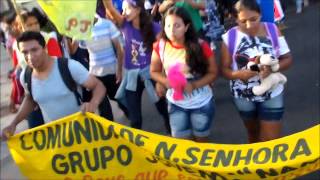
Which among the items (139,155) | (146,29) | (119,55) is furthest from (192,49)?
(119,55)

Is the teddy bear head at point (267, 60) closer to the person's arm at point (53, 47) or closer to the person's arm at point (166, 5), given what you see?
the person's arm at point (166, 5)

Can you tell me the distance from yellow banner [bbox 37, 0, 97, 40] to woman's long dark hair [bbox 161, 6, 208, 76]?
64cm

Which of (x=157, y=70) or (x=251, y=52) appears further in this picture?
(x=157, y=70)

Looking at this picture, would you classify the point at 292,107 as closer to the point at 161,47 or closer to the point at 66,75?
the point at 161,47

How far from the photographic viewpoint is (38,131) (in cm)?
403

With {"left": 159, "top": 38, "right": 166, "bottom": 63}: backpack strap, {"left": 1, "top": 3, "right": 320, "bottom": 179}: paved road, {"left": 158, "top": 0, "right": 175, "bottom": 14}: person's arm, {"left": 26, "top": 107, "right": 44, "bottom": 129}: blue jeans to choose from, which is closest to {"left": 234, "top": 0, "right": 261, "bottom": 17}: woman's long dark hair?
{"left": 159, "top": 38, "right": 166, "bottom": 63}: backpack strap

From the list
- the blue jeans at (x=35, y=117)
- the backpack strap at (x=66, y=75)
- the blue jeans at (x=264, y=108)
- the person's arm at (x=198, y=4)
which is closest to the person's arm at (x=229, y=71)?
the blue jeans at (x=264, y=108)

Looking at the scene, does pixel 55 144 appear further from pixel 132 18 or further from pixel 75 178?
pixel 132 18

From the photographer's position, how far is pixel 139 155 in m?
3.93

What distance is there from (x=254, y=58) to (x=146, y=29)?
1.54m

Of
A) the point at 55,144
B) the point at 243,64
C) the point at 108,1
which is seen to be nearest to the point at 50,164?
the point at 55,144

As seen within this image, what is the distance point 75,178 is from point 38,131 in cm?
45

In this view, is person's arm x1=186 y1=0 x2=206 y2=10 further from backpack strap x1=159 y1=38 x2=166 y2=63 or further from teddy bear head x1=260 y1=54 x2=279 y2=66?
teddy bear head x1=260 y1=54 x2=279 y2=66

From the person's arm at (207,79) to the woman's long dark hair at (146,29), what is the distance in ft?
3.87
